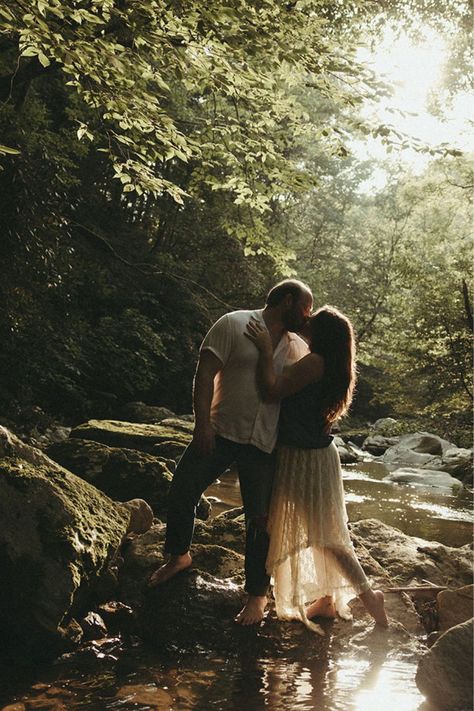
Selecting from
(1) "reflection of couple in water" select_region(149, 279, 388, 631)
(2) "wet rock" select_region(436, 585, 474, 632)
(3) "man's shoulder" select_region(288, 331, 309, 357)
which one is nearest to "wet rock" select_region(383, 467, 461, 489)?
(2) "wet rock" select_region(436, 585, 474, 632)

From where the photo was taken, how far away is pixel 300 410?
3902 mm

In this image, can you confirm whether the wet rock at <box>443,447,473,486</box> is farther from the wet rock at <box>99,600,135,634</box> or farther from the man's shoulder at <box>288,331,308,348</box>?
the wet rock at <box>99,600,135,634</box>

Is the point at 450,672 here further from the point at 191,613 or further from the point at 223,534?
the point at 223,534

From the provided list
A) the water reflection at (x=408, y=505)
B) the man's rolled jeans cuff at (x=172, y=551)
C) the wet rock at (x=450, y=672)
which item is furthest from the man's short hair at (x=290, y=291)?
the water reflection at (x=408, y=505)

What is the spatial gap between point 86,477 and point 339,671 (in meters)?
3.47

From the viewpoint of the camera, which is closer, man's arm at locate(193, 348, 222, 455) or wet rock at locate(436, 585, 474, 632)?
man's arm at locate(193, 348, 222, 455)

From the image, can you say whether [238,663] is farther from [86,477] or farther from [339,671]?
[86,477]

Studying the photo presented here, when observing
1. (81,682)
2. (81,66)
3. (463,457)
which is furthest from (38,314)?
(463,457)

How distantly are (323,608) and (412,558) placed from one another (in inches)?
64.0

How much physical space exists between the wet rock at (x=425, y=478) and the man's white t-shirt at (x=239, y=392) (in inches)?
412

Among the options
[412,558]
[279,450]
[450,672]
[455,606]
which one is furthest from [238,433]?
[412,558]

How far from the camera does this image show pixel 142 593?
3.92 m

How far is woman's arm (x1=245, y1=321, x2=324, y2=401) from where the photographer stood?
373cm

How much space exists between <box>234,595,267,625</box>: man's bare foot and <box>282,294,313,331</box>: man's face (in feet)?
5.65
